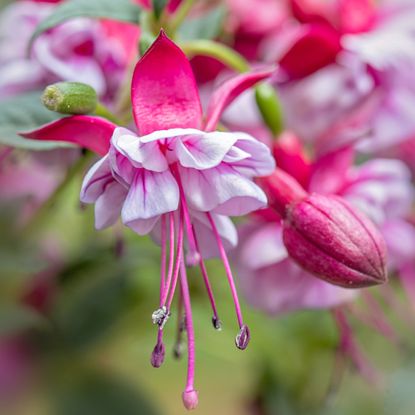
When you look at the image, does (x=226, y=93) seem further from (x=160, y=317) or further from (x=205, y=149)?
(x=160, y=317)

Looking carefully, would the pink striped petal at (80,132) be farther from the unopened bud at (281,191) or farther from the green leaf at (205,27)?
the green leaf at (205,27)

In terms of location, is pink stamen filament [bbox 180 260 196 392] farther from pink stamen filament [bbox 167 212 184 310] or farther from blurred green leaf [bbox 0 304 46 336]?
blurred green leaf [bbox 0 304 46 336]

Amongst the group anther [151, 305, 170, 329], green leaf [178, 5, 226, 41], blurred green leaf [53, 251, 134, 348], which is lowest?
blurred green leaf [53, 251, 134, 348]

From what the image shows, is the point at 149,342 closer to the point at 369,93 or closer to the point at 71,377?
the point at 71,377

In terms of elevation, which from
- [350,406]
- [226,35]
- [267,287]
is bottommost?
[350,406]

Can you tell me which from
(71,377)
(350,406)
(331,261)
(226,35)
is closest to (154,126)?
(331,261)

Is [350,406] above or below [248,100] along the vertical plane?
below

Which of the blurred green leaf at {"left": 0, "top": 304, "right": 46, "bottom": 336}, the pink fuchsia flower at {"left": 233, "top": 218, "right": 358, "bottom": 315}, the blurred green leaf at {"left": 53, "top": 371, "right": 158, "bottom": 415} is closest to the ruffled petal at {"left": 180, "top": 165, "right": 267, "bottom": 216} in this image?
the pink fuchsia flower at {"left": 233, "top": 218, "right": 358, "bottom": 315}
